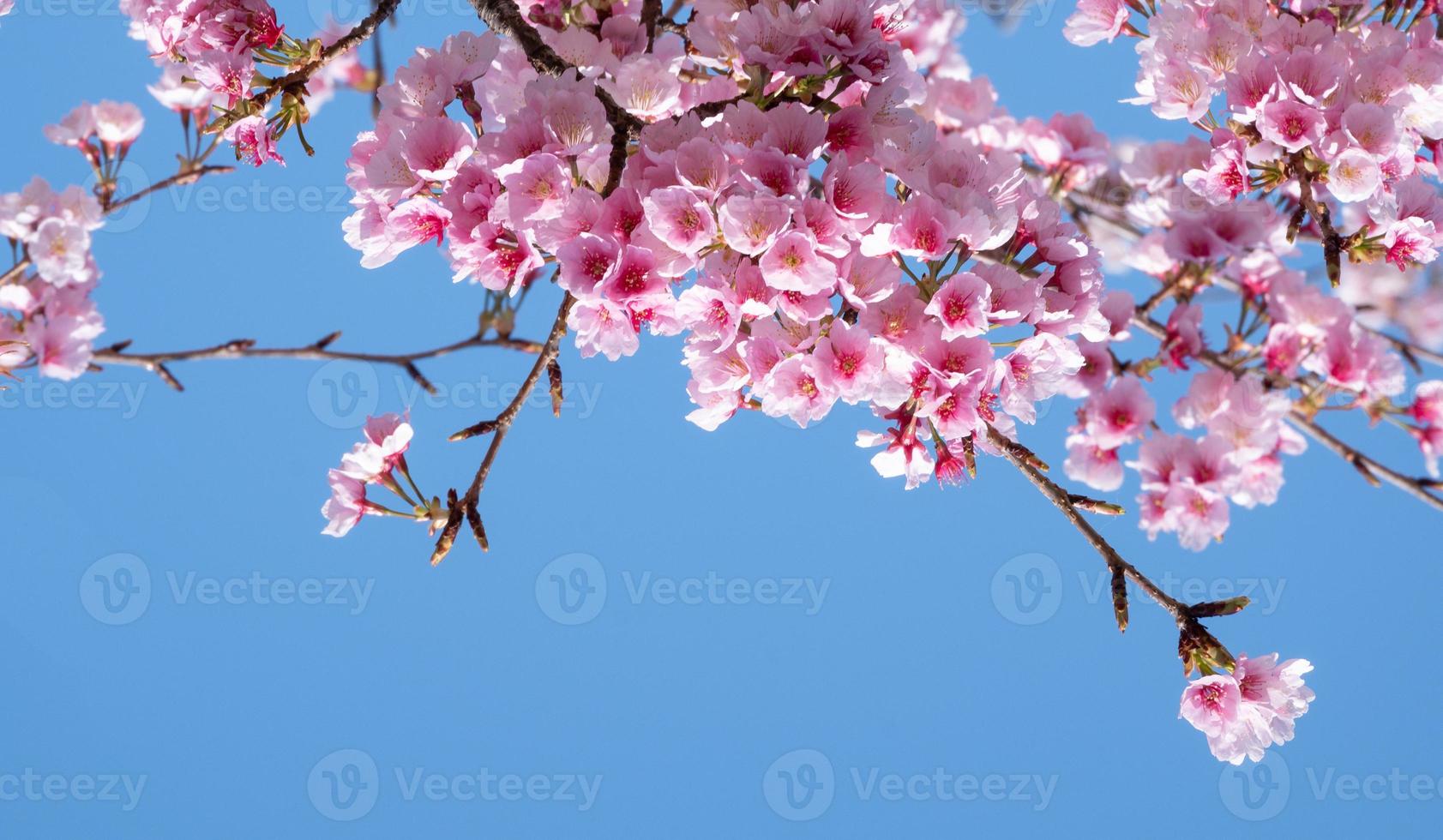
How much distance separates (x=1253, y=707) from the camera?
173 cm

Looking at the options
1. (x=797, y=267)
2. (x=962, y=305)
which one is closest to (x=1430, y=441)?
(x=962, y=305)

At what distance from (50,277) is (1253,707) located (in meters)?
3.43

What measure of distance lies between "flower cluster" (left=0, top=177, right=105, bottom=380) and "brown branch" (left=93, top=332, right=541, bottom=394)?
0.94ft

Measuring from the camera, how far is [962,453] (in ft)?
5.53

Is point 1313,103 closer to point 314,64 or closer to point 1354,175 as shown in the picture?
point 1354,175

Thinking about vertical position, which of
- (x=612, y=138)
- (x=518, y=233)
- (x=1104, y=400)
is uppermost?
(x=1104, y=400)

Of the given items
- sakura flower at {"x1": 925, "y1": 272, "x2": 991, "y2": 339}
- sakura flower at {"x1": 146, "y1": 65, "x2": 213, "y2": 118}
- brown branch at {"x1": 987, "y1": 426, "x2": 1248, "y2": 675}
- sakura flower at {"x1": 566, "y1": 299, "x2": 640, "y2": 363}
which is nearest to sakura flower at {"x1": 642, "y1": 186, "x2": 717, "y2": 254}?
sakura flower at {"x1": 566, "y1": 299, "x2": 640, "y2": 363}

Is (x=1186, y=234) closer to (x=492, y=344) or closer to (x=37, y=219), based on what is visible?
(x=492, y=344)

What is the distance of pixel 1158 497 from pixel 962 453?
181 cm

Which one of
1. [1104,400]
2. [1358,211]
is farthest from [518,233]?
[1358,211]

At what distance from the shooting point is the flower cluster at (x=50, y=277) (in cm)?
314

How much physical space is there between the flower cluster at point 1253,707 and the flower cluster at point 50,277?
3.08m

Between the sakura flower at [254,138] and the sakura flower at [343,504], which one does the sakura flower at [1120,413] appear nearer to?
the sakura flower at [343,504]

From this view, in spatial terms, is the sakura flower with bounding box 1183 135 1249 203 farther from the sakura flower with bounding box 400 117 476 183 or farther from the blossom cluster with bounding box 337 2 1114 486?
the sakura flower with bounding box 400 117 476 183
